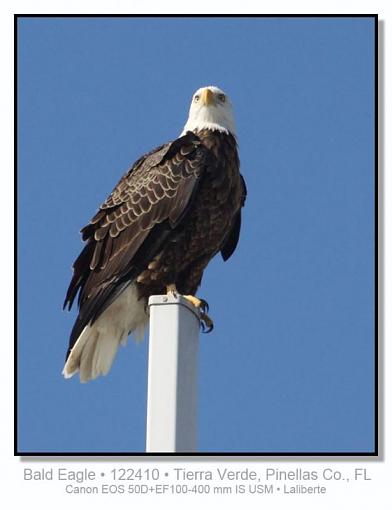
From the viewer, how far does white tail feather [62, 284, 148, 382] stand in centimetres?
942

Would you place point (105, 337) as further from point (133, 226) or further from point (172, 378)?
point (172, 378)

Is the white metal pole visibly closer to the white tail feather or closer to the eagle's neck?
the white tail feather

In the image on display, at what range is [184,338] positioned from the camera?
7.48 metres

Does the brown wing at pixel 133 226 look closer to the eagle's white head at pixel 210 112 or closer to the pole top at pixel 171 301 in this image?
the eagle's white head at pixel 210 112

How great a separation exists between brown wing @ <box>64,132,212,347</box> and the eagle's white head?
0.26m

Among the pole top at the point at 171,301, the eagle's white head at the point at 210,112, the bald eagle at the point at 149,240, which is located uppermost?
the eagle's white head at the point at 210,112

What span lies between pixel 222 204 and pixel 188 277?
1.83ft

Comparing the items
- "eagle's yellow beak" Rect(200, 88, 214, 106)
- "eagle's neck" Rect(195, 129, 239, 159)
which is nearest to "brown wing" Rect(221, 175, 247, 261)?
"eagle's neck" Rect(195, 129, 239, 159)

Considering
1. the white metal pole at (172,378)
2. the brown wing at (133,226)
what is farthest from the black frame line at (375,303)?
the brown wing at (133,226)

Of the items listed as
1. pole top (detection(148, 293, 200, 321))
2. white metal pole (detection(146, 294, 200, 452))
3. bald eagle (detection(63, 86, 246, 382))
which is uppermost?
bald eagle (detection(63, 86, 246, 382))

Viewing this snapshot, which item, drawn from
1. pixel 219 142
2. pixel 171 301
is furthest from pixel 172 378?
pixel 219 142

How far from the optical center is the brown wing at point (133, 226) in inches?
369

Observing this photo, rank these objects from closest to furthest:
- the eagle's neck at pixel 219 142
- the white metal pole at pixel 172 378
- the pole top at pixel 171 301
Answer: the white metal pole at pixel 172 378
the pole top at pixel 171 301
the eagle's neck at pixel 219 142
